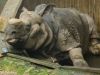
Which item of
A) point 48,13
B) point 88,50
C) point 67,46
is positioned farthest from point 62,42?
point 88,50

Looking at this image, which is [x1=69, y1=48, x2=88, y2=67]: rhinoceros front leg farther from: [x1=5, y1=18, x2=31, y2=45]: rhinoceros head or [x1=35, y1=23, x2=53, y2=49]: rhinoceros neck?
[x1=5, y1=18, x2=31, y2=45]: rhinoceros head

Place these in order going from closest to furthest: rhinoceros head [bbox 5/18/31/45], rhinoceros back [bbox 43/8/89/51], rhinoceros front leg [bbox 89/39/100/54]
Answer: rhinoceros head [bbox 5/18/31/45]
rhinoceros back [bbox 43/8/89/51]
rhinoceros front leg [bbox 89/39/100/54]

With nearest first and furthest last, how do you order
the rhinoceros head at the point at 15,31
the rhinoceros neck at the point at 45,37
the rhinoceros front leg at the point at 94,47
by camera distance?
1. the rhinoceros head at the point at 15,31
2. the rhinoceros neck at the point at 45,37
3. the rhinoceros front leg at the point at 94,47

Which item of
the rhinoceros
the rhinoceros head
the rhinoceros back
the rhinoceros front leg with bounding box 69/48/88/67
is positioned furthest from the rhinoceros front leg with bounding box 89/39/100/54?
the rhinoceros head

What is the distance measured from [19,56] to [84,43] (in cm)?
86

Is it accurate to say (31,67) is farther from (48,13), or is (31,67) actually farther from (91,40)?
(91,40)

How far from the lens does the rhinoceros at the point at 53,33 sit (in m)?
3.46

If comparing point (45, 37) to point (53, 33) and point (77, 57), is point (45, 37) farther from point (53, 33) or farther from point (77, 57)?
point (77, 57)

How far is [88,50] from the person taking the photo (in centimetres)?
425

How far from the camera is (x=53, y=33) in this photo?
371cm

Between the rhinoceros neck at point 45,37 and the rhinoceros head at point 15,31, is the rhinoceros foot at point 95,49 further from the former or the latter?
the rhinoceros head at point 15,31

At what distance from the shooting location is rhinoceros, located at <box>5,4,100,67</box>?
3.46 m

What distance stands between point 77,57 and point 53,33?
0.88ft

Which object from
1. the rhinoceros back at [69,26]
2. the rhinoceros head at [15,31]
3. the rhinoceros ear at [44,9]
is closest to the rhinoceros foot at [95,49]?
the rhinoceros back at [69,26]
